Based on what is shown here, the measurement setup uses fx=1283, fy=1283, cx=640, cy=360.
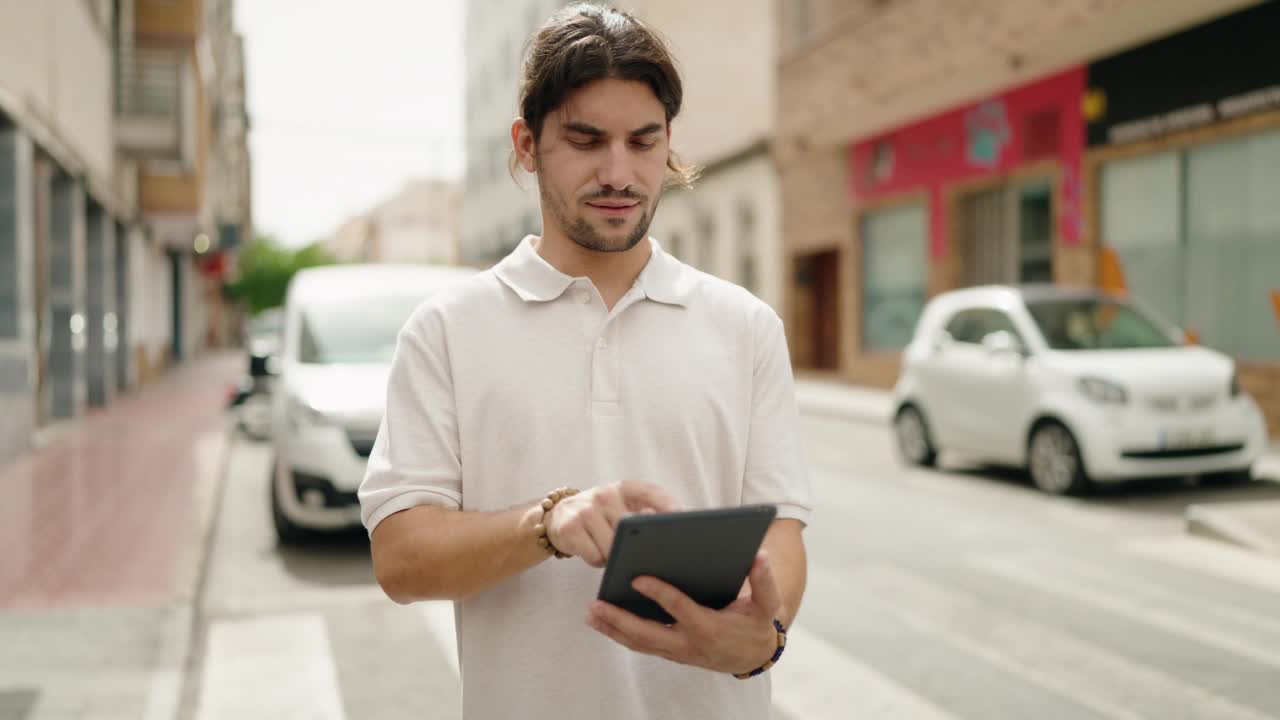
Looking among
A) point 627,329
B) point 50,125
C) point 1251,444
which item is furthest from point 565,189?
point 50,125

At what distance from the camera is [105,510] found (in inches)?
392

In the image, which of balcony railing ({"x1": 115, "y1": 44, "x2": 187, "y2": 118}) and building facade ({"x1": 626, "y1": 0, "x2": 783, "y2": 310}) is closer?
balcony railing ({"x1": 115, "y1": 44, "x2": 187, "y2": 118})

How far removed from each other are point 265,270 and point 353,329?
81.6 meters

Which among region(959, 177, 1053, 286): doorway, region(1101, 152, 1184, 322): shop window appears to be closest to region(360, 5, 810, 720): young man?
region(1101, 152, 1184, 322): shop window

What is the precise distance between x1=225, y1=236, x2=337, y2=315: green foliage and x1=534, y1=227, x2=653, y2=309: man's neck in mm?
84145

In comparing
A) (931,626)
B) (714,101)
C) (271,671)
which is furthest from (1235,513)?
(714,101)

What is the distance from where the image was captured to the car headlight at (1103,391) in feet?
32.6

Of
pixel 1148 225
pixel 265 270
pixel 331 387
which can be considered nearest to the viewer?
pixel 331 387

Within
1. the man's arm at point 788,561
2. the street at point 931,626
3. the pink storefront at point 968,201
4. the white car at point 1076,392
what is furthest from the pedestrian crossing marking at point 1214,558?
the pink storefront at point 968,201

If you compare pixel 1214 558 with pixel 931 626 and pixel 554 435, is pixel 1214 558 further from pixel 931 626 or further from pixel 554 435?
pixel 554 435

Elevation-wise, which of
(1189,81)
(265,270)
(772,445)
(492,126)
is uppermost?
(492,126)

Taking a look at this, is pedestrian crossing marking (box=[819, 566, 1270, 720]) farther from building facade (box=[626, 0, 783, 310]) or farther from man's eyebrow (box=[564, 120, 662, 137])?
building facade (box=[626, 0, 783, 310])

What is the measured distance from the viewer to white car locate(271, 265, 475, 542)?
804 centimetres

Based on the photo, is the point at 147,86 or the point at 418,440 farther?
the point at 147,86
